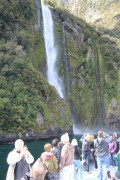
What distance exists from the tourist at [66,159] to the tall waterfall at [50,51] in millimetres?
45068

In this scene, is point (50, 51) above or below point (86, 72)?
above

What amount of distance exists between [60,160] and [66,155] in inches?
8.3

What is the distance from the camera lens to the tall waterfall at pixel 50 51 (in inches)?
2143

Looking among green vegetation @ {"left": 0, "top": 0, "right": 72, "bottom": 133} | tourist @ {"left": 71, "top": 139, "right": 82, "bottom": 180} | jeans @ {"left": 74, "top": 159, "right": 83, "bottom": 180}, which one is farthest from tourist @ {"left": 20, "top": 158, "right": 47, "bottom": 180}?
green vegetation @ {"left": 0, "top": 0, "right": 72, "bottom": 133}

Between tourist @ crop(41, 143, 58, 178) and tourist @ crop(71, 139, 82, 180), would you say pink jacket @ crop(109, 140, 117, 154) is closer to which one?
tourist @ crop(71, 139, 82, 180)

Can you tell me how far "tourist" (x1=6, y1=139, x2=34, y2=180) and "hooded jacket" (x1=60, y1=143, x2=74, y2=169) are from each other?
1.57 m


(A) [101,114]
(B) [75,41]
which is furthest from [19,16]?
(A) [101,114]

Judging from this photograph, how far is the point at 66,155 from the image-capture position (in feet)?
27.4

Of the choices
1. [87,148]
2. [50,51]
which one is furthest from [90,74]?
[87,148]

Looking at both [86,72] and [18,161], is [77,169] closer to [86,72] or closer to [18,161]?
[18,161]

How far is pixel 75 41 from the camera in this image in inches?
2475

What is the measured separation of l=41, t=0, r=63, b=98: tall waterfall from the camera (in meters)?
54.4

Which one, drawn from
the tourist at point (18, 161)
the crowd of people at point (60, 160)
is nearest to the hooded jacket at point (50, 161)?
the crowd of people at point (60, 160)

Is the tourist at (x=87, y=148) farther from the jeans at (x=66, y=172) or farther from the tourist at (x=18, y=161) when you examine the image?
the tourist at (x=18, y=161)
